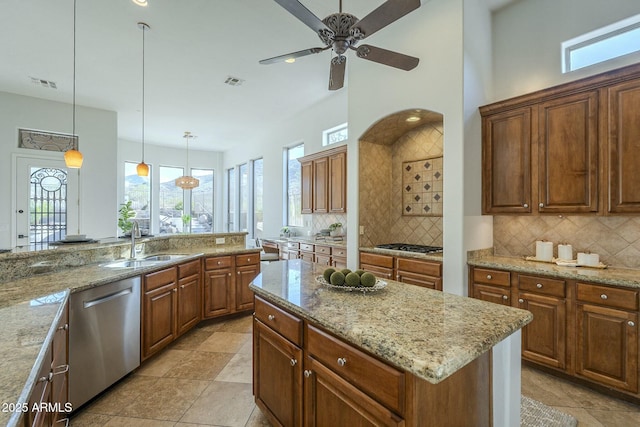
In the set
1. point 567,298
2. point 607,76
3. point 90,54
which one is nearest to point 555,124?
point 607,76

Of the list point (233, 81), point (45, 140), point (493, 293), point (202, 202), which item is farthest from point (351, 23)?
point (202, 202)

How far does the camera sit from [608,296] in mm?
2209

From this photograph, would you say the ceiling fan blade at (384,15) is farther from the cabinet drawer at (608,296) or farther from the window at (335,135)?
the window at (335,135)

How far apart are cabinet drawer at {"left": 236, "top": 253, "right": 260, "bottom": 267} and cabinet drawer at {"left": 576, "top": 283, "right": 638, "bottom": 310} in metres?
3.44

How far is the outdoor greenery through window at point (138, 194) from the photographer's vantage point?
26.9 ft

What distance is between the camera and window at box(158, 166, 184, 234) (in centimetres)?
877

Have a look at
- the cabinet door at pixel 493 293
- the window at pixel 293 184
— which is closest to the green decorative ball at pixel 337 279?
the cabinet door at pixel 493 293

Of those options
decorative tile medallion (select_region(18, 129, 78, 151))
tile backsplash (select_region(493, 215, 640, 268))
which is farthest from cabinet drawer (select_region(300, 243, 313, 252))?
decorative tile medallion (select_region(18, 129, 78, 151))

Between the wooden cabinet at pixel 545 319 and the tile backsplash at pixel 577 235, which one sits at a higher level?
the tile backsplash at pixel 577 235

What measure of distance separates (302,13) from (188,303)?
10.1 ft

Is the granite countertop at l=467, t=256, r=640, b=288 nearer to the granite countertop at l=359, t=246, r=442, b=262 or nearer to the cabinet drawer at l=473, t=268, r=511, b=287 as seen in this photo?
the cabinet drawer at l=473, t=268, r=511, b=287

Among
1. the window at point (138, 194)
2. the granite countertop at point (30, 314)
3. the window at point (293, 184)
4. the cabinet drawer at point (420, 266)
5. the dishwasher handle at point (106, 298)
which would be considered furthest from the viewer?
the window at point (138, 194)

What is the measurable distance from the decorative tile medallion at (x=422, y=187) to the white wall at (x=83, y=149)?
5.89 metres

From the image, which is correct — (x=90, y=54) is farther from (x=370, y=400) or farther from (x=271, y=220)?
(x=370, y=400)
